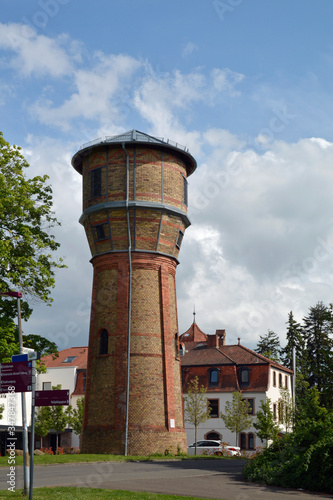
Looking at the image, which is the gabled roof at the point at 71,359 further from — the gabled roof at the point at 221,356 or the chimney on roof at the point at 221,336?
the chimney on roof at the point at 221,336

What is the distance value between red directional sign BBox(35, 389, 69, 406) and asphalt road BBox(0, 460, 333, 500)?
382 cm

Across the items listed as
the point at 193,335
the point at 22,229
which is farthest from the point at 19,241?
the point at 193,335

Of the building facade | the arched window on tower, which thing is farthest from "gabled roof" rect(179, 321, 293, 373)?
the arched window on tower

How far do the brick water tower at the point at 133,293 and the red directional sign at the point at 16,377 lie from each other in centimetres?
1716

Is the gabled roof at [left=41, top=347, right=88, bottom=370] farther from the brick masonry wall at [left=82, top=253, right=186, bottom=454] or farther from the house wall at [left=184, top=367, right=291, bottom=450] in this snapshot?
the brick masonry wall at [left=82, top=253, right=186, bottom=454]

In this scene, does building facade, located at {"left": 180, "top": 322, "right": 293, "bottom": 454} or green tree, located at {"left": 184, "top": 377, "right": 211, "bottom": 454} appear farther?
building facade, located at {"left": 180, "top": 322, "right": 293, "bottom": 454}

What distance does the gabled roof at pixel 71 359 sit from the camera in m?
60.6

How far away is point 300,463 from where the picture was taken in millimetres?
16922

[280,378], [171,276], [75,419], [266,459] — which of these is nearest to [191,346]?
[280,378]

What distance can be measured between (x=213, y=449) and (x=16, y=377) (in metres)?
36.4

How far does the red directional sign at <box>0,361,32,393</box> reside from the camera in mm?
12697

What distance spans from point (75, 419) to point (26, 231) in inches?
1267

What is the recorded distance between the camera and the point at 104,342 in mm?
31703

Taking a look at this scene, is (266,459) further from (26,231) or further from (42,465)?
(26,231)
